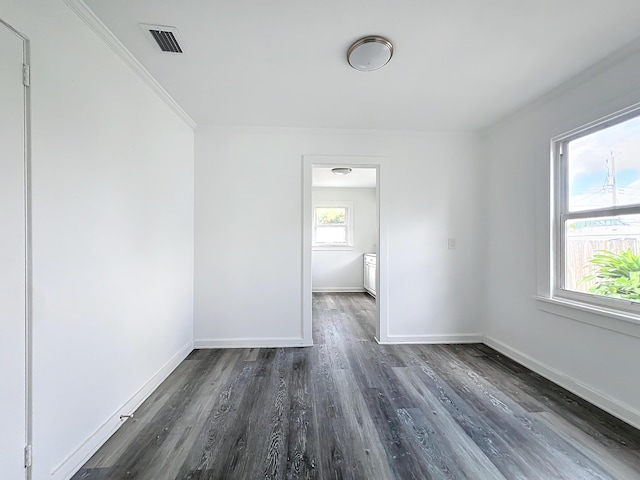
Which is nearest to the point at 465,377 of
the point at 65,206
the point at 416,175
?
the point at 416,175

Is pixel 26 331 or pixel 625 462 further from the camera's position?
→ pixel 625 462

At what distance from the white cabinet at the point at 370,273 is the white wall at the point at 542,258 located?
271 cm

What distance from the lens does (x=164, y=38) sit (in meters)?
1.68

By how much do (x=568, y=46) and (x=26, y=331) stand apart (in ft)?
11.1

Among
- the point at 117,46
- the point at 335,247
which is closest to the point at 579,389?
the point at 117,46

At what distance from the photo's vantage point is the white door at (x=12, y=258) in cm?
107

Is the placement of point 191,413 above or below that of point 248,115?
below

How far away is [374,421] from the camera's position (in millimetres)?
1799

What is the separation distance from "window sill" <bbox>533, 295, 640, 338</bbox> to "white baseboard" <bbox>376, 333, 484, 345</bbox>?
94cm

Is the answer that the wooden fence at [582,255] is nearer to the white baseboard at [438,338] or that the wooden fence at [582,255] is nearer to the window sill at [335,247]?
the white baseboard at [438,338]

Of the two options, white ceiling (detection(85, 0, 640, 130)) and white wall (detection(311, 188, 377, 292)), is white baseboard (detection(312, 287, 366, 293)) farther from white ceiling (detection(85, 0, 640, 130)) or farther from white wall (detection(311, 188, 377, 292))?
white ceiling (detection(85, 0, 640, 130))

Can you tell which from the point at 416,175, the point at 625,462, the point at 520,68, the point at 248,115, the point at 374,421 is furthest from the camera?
the point at 416,175

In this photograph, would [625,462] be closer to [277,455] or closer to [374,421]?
[374,421]

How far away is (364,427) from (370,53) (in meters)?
2.43
